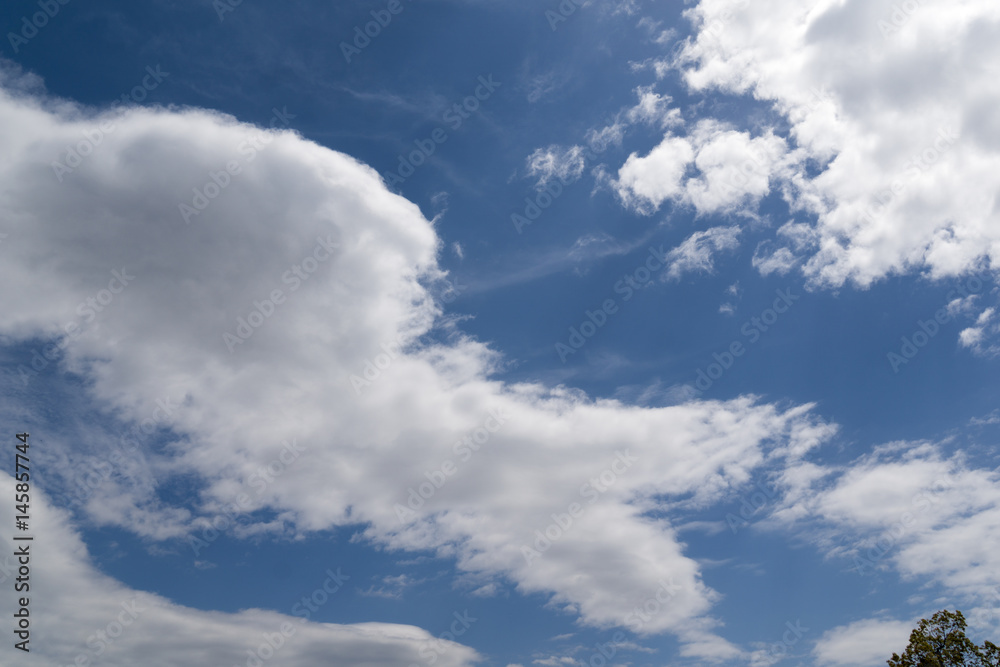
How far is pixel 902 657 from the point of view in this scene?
6338 centimetres

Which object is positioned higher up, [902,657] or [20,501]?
[20,501]

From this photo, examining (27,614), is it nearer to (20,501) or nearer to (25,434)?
(20,501)

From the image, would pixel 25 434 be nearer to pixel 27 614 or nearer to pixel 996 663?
pixel 27 614

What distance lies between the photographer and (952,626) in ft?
200

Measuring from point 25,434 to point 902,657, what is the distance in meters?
80.1

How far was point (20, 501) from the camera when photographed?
58344 millimetres

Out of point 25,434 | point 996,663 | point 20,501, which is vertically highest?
point 25,434

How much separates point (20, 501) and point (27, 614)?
9448 millimetres

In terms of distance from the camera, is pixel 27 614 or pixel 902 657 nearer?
pixel 27 614

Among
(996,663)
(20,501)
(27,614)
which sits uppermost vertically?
(20,501)

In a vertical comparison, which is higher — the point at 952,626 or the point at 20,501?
the point at 20,501

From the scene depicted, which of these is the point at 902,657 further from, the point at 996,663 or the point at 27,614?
the point at 27,614

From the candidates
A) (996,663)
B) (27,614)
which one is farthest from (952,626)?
(27,614)

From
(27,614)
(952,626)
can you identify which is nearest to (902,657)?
(952,626)
